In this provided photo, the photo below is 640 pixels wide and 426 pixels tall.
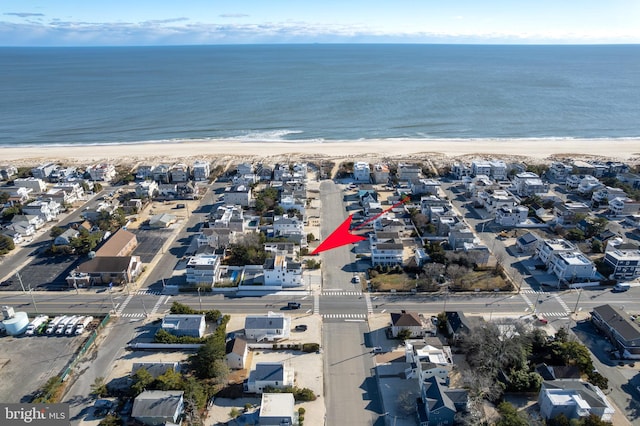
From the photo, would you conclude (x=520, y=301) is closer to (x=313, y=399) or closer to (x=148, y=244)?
(x=313, y=399)

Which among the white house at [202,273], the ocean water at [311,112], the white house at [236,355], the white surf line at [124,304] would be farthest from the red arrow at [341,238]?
the ocean water at [311,112]

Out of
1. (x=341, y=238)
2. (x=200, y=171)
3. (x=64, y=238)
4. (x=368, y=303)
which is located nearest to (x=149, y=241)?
(x=64, y=238)

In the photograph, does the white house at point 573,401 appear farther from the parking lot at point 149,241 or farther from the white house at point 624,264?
the parking lot at point 149,241

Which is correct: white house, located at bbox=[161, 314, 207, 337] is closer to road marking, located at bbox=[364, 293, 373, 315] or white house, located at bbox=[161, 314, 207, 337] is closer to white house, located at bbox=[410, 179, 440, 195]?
road marking, located at bbox=[364, 293, 373, 315]

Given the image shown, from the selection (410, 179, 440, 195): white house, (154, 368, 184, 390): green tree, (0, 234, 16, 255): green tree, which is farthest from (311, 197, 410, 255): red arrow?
(0, 234, 16, 255): green tree

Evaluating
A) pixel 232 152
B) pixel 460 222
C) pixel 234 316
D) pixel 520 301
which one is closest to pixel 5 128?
pixel 232 152

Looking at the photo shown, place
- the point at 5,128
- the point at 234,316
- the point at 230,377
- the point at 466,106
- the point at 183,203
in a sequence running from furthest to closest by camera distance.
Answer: the point at 466,106 < the point at 5,128 < the point at 183,203 < the point at 234,316 < the point at 230,377

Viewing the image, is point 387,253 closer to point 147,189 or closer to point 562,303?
point 562,303
